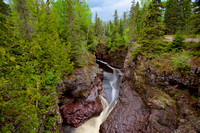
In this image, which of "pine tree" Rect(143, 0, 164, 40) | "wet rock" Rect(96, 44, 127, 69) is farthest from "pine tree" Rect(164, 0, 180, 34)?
"pine tree" Rect(143, 0, 164, 40)

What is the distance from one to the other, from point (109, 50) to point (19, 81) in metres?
30.4

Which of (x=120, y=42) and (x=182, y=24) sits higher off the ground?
(x=182, y=24)

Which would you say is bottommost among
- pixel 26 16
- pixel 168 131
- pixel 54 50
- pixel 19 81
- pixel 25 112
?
pixel 168 131

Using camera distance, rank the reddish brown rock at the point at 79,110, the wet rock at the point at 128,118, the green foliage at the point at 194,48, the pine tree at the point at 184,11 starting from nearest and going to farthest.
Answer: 1. the green foliage at the point at 194,48
2. the wet rock at the point at 128,118
3. the reddish brown rock at the point at 79,110
4. the pine tree at the point at 184,11

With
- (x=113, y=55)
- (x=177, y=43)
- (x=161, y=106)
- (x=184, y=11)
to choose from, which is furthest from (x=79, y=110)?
(x=184, y=11)

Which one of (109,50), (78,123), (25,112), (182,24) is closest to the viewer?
(25,112)

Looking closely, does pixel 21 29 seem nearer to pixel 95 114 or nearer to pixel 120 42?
pixel 95 114

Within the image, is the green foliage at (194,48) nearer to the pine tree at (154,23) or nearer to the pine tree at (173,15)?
the pine tree at (154,23)

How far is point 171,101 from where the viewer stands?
8.54 m

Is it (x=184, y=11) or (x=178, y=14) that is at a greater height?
(x=184, y=11)

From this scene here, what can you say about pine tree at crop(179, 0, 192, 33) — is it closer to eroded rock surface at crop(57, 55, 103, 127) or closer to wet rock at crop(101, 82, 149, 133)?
wet rock at crop(101, 82, 149, 133)

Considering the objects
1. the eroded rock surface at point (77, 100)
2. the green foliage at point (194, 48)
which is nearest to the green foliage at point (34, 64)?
the eroded rock surface at point (77, 100)

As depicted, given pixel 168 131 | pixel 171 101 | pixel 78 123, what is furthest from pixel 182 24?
pixel 78 123

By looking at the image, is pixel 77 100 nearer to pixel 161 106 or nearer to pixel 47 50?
pixel 47 50
